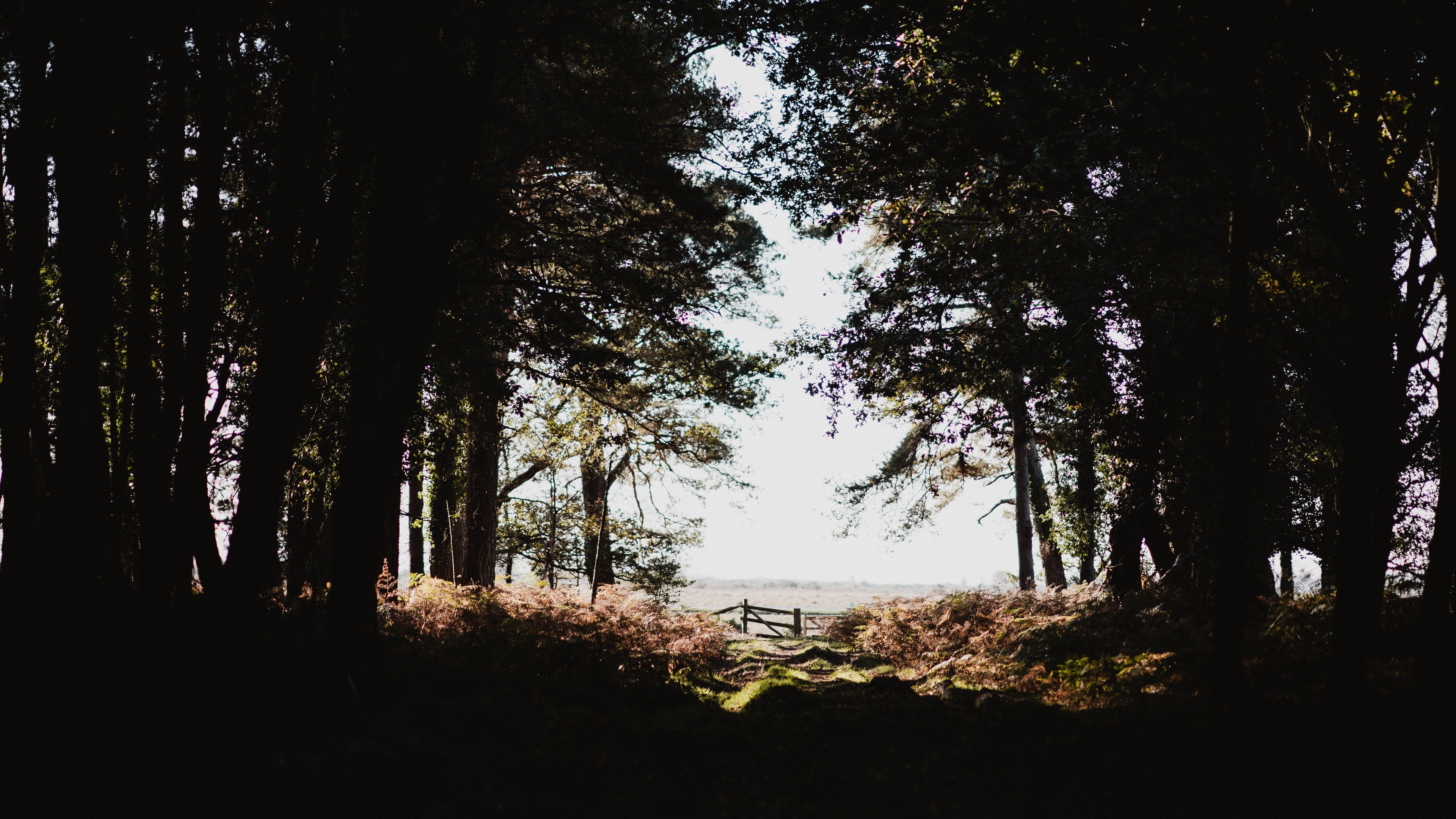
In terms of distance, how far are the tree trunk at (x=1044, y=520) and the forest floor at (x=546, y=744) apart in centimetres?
1005

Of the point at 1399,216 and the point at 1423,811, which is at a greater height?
the point at 1399,216

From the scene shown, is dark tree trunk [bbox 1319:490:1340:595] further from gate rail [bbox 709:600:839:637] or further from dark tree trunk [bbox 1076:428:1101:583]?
gate rail [bbox 709:600:839:637]

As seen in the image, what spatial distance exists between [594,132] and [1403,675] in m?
11.1

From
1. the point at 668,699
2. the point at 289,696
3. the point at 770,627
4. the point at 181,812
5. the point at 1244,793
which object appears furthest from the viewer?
the point at 770,627

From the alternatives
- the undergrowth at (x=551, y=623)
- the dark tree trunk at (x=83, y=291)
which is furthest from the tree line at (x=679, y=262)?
the undergrowth at (x=551, y=623)

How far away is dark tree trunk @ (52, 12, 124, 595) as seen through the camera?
6016mm

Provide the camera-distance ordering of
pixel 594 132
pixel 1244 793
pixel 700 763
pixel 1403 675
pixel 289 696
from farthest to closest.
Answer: pixel 594 132
pixel 1403 675
pixel 700 763
pixel 289 696
pixel 1244 793

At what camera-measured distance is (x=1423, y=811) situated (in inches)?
178

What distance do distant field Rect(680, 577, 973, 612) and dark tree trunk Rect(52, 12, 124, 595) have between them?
148ft

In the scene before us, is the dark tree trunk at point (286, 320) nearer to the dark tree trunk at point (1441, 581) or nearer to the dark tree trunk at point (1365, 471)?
the dark tree trunk at point (1365, 471)

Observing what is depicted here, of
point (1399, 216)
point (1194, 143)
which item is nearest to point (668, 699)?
point (1194, 143)

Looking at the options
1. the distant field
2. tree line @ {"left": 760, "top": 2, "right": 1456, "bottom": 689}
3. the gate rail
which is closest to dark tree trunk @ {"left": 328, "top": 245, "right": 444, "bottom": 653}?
tree line @ {"left": 760, "top": 2, "right": 1456, "bottom": 689}

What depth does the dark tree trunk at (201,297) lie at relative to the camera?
22.5 feet

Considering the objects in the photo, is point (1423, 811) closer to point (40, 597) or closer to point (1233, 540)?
point (1233, 540)
